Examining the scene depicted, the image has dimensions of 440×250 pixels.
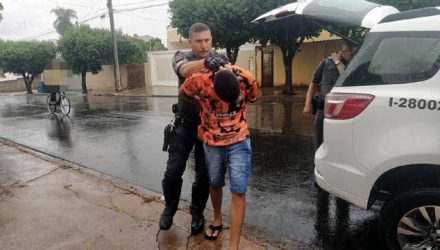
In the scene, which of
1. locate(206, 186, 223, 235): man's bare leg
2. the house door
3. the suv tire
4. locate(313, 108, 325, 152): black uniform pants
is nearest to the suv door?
locate(313, 108, 325, 152): black uniform pants

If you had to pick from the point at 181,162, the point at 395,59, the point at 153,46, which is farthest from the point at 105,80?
the point at 395,59

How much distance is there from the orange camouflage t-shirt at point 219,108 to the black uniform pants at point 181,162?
1.42 ft

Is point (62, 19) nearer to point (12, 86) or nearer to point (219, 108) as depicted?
point (12, 86)

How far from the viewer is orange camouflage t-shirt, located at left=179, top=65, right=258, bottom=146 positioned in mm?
3037

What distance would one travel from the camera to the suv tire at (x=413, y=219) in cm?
273

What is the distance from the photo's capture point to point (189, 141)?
3594 millimetres

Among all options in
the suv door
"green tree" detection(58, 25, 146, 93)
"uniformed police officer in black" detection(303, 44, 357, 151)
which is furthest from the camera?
"green tree" detection(58, 25, 146, 93)

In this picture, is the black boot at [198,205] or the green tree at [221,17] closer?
the black boot at [198,205]

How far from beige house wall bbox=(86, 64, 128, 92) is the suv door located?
2720 centimetres

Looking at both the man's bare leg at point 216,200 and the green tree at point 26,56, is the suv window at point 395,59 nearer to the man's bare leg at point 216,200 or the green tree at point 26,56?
the man's bare leg at point 216,200

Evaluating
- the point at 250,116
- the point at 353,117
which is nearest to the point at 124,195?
the point at 353,117

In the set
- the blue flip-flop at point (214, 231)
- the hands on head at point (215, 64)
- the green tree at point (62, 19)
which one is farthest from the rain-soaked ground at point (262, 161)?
the green tree at point (62, 19)

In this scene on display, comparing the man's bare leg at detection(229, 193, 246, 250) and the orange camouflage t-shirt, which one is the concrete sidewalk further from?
the orange camouflage t-shirt

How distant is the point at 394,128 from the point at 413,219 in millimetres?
665
